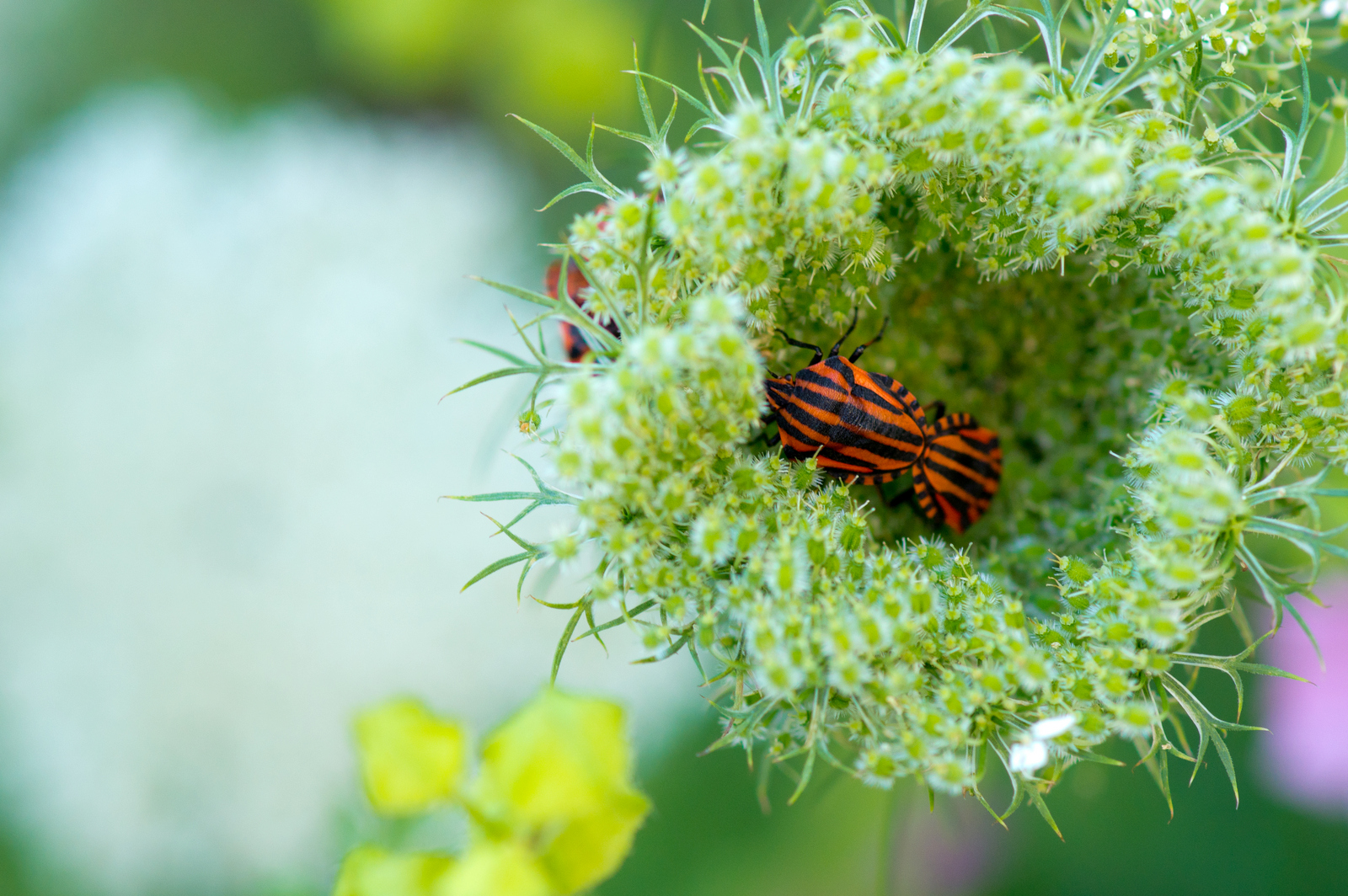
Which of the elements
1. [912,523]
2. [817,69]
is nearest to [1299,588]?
[912,523]

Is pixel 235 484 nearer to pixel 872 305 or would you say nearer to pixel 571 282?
pixel 571 282

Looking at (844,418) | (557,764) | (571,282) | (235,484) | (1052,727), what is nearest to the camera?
(557,764)

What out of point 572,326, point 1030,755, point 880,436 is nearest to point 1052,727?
point 1030,755

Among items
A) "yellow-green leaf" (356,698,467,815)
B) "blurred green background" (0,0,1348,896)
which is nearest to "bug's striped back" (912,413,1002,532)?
"yellow-green leaf" (356,698,467,815)

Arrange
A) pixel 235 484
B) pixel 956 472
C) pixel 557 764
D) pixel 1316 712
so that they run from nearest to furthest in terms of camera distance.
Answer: pixel 557 764 → pixel 956 472 → pixel 1316 712 → pixel 235 484

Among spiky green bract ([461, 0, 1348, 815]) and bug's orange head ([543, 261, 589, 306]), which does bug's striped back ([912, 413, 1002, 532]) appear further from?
bug's orange head ([543, 261, 589, 306])

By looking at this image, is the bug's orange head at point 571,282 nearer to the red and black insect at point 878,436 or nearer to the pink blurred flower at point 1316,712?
the red and black insect at point 878,436
